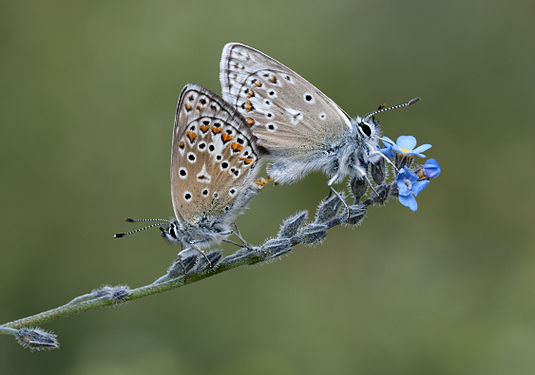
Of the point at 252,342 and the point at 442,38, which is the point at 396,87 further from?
the point at 252,342

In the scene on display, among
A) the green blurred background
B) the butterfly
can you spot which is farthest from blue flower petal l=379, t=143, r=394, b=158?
the green blurred background

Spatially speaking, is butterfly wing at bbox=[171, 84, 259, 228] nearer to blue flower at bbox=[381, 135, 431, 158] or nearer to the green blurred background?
blue flower at bbox=[381, 135, 431, 158]

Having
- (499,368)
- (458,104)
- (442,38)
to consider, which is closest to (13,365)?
(499,368)

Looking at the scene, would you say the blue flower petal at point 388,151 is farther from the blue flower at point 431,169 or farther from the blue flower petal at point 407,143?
the blue flower at point 431,169

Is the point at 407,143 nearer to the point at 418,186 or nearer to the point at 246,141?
the point at 418,186

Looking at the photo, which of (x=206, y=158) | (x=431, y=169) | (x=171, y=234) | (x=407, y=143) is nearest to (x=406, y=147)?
(x=407, y=143)

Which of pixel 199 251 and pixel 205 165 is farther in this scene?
pixel 205 165

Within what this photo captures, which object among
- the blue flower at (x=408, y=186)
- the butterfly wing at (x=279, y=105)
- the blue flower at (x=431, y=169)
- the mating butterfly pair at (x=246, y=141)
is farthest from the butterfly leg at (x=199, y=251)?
the blue flower at (x=431, y=169)
